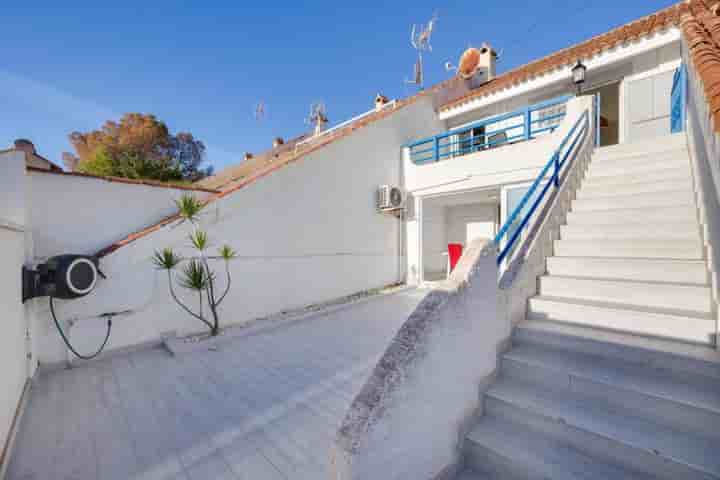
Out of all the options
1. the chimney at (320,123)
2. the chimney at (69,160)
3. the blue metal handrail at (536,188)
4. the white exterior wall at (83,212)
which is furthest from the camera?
the chimney at (69,160)

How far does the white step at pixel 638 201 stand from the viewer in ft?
11.4

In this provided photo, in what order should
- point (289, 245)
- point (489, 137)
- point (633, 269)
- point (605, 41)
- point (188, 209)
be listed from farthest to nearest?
1. point (489, 137)
2. point (605, 41)
3. point (289, 245)
4. point (188, 209)
5. point (633, 269)

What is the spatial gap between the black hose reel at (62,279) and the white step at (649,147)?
27.0 ft

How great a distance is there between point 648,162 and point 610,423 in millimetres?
4388

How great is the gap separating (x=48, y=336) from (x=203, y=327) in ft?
6.52

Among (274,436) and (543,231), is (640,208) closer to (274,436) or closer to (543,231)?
(543,231)

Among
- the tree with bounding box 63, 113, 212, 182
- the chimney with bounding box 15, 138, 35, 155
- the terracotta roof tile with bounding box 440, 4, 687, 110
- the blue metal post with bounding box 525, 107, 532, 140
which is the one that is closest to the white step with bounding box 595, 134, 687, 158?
the blue metal post with bounding box 525, 107, 532, 140

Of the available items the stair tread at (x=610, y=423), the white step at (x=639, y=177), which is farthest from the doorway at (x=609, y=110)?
the stair tread at (x=610, y=423)

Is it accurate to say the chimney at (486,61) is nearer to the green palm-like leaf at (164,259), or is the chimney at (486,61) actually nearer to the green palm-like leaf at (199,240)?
the green palm-like leaf at (199,240)

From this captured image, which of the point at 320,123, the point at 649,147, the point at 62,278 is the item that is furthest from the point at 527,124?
the point at 320,123

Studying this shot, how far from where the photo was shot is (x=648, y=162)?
14.6ft

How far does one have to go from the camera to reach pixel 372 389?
1605 millimetres

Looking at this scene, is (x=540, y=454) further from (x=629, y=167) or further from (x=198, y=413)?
(x=629, y=167)

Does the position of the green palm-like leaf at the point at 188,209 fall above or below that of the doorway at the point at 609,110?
below
